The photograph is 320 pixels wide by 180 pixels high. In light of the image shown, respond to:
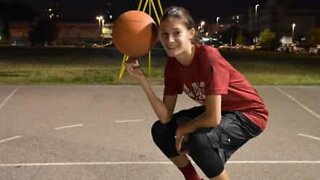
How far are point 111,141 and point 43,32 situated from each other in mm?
111226

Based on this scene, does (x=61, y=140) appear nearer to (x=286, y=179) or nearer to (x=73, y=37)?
(x=286, y=179)

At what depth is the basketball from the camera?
4.14 meters

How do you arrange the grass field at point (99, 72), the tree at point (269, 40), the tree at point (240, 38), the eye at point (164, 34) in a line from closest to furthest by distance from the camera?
the eye at point (164, 34) < the grass field at point (99, 72) < the tree at point (269, 40) < the tree at point (240, 38)

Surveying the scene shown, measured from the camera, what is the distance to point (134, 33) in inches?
163

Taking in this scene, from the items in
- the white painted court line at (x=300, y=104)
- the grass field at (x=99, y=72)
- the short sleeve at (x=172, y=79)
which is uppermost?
the short sleeve at (x=172, y=79)

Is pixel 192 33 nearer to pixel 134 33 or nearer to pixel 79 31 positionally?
pixel 134 33

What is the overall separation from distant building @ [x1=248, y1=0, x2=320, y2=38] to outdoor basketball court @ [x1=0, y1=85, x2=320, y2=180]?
126960 millimetres

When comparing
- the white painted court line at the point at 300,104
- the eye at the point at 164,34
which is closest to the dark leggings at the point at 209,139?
the eye at the point at 164,34

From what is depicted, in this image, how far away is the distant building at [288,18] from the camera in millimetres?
140250

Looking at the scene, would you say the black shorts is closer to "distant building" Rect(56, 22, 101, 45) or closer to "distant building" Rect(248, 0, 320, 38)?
"distant building" Rect(248, 0, 320, 38)

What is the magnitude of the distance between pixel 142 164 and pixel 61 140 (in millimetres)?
1799

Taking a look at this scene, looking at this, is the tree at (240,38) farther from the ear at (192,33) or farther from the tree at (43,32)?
the ear at (192,33)

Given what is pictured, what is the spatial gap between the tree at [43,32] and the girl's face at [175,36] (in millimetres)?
113874

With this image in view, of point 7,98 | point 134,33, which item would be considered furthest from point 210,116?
point 7,98
